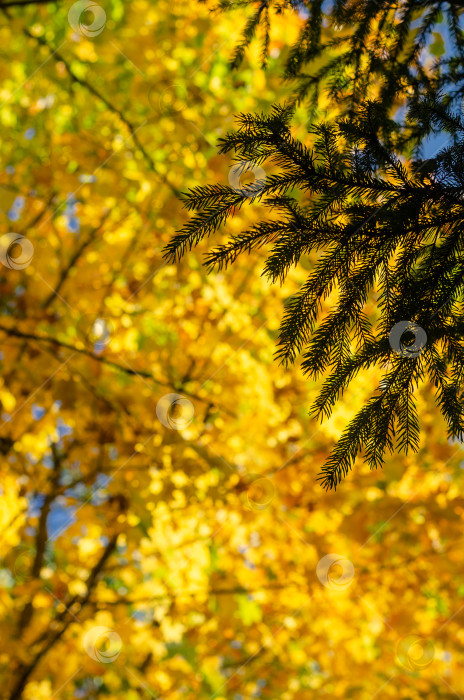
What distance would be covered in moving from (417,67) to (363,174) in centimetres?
103

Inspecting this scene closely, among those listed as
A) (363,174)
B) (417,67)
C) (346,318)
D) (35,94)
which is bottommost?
(346,318)

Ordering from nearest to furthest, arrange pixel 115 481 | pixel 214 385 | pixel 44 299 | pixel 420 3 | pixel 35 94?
1. pixel 420 3
2. pixel 115 481
3. pixel 214 385
4. pixel 44 299
5. pixel 35 94

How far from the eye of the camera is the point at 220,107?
3.39 metres

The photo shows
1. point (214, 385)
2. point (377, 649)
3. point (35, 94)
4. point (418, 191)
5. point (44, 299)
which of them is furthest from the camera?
point (377, 649)

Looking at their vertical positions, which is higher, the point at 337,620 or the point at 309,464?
the point at 309,464

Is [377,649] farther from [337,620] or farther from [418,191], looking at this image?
[418,191]

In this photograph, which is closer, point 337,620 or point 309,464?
point 309,464

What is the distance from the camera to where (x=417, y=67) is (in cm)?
173

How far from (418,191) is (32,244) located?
2.88m

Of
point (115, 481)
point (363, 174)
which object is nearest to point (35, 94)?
point (115, 481)

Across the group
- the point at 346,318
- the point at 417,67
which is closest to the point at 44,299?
the point at 417,67

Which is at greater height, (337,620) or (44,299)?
(44,299)

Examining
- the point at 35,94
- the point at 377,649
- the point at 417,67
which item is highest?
the point at 35,94

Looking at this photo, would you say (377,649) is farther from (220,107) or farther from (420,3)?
(420,3)
